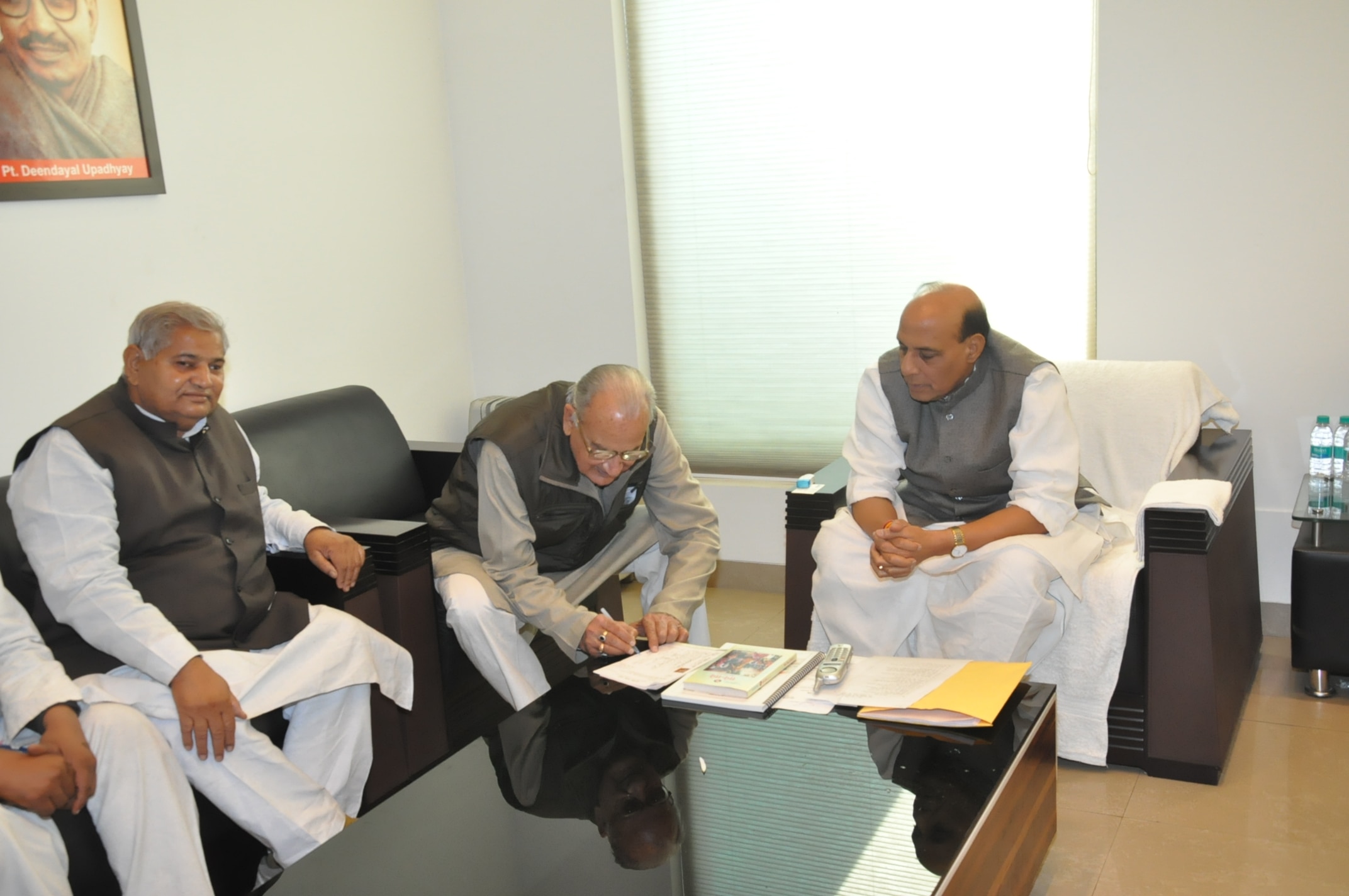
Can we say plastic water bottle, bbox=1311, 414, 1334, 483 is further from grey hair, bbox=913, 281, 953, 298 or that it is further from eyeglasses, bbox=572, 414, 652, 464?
eyeglasses, bbox=572, 414, 652, 464

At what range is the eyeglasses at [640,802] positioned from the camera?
72.0 inches

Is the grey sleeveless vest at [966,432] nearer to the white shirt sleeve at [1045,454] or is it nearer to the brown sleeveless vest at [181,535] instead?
the white shirt sleeve at [1045,454]

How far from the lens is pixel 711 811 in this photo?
1.82m

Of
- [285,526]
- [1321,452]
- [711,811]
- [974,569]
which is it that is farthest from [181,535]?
[1321,452]

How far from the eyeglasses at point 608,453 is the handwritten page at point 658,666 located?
46 centimetres

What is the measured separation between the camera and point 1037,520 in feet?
8.96

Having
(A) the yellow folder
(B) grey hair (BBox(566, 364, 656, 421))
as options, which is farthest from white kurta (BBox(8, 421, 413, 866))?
(A) the yellow folder

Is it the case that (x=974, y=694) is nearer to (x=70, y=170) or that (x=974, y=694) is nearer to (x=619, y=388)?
(x=619, y=388)

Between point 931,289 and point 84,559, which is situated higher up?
point 931,289

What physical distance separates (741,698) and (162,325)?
1473mm

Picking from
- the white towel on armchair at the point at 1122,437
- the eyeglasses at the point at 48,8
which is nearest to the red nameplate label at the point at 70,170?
the eyeglasses at the point at 48,8

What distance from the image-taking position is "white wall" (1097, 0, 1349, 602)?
321cm

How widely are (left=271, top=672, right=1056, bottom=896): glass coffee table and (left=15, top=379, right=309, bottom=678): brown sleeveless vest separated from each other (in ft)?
2.27

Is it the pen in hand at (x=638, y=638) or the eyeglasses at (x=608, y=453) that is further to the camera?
the eyeglasses at (x=608, y=453)
